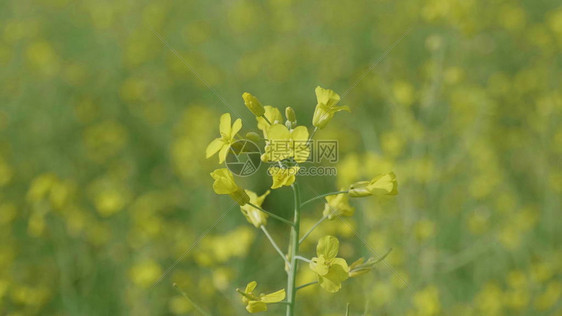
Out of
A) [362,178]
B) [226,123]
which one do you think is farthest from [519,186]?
[226,123]

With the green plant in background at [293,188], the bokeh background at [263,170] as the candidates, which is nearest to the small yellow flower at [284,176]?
the green plant in background at [293,188]

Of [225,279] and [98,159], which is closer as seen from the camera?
[225,279]

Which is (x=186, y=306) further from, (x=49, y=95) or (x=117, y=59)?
(x=117, y=59)

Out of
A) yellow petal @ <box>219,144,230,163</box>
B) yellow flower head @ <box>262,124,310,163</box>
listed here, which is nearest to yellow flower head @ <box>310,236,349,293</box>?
yellow flower head @ <box>262,124,310,163</box>

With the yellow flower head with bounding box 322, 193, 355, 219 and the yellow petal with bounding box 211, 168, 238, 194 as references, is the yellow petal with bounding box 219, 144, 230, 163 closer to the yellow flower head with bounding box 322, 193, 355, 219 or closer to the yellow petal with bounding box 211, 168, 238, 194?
the yellow petal with bounding box 211, 168, 238, 194

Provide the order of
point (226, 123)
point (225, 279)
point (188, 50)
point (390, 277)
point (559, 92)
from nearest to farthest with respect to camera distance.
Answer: point (226, 123) < point (225, 279) < point (390, 277) < point (559, 92) < point (188, 50)

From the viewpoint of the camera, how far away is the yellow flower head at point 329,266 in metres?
1.24

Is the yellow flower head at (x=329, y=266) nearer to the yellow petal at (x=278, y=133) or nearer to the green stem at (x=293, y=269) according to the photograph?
the green stem at (x=293, y=269)

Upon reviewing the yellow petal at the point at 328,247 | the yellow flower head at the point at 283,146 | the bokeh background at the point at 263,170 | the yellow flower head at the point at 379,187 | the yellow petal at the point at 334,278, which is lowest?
the bokeh background at the point at 263,170

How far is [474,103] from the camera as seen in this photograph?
3.38m

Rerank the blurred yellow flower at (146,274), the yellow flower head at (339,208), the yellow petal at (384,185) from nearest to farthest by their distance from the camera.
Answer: the yellow petal at (384,185) < the yellow flower head at (339,208) < the blurred yellow flower at (146,274)

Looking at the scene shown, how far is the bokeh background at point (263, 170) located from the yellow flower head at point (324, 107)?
3.11ft

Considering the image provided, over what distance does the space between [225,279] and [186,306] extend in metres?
0.68

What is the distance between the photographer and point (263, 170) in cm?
415
